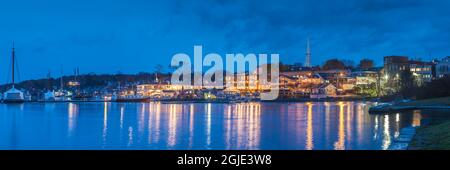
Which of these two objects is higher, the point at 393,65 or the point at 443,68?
the point at 393,65

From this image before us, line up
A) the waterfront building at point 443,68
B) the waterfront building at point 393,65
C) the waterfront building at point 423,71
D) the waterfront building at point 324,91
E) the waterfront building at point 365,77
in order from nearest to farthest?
the waterfront building at point 443,68
the waterfront building at point 423,71
the waterfront building at point 393,65
the waterfront building at point 365,77
the waterfront building at point 324,91

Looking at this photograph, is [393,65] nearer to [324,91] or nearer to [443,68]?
[324,91]

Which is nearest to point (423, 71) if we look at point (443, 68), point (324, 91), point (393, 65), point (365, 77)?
point (393, 65)

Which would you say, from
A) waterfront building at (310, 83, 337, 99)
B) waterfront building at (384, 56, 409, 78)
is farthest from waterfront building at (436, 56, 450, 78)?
waterfront building at (310, 83, 337, 99)

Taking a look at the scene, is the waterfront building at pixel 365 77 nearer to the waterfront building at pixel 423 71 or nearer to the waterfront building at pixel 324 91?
the waterfront building at pixel 324 91

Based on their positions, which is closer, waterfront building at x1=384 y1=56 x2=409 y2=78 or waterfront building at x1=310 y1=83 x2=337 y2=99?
waterfront building at x1=384 y1=56 x2=409 y2=78

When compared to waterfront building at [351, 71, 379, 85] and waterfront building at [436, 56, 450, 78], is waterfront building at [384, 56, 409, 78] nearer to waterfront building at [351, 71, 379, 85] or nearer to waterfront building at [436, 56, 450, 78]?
waterfront building at [351, 71, 379, 85]

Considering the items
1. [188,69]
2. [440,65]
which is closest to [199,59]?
[188,69]

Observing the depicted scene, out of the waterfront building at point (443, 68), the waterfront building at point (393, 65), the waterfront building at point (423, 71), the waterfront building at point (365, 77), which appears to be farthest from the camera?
the waterfront building at point (365, 77)

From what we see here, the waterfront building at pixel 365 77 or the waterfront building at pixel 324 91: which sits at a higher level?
A: the waterfront building at pixel 365 77

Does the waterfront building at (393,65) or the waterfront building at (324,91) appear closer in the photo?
the waterfront building at (393,65)

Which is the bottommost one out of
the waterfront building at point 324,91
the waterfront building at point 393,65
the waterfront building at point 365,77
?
the waterfront building at point 324,91

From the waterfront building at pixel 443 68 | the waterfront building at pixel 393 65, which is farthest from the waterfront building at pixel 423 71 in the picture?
the waterfront building at pixel 443 68

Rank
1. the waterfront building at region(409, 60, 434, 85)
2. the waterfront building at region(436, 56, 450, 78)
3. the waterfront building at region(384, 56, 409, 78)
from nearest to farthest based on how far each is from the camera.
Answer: the waterfront building at region(436, 56, 450, 78), the waterfront building at region(409, 60, 434, 85), the waterfront building at region(384, 56, 409, 78)
